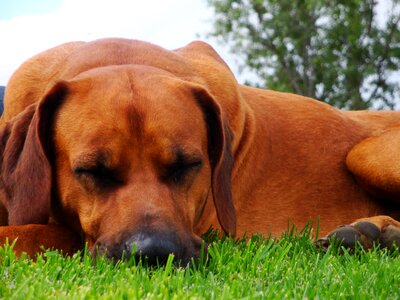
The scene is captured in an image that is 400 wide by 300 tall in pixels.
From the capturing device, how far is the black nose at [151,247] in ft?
9.89

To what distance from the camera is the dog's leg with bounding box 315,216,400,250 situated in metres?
3.94

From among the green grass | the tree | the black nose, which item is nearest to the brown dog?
the black nose

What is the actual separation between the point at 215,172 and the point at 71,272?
117cm

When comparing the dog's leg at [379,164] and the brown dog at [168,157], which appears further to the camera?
the dog's leg at [379,164]

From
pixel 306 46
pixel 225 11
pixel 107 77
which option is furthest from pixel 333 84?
pixel 107 77

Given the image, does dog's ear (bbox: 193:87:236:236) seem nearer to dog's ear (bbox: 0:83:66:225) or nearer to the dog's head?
the dog's head

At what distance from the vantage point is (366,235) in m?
4.00

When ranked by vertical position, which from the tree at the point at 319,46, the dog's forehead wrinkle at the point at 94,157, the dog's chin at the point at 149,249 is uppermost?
the dog's forehead wrinkle at the point at 94,157

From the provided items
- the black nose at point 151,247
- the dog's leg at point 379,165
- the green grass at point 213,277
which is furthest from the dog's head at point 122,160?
the dog's leg at point 379,165

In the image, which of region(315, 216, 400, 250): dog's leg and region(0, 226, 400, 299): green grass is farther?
Answer: region(315, 216, 400, 250): dog's leg

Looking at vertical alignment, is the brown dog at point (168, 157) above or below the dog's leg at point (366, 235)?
above

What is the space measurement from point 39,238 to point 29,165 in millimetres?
353

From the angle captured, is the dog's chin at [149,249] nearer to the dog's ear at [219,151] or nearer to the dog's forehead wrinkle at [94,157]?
the dog's forehead wrinkle at [94,157]

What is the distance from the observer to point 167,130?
11.4ft
